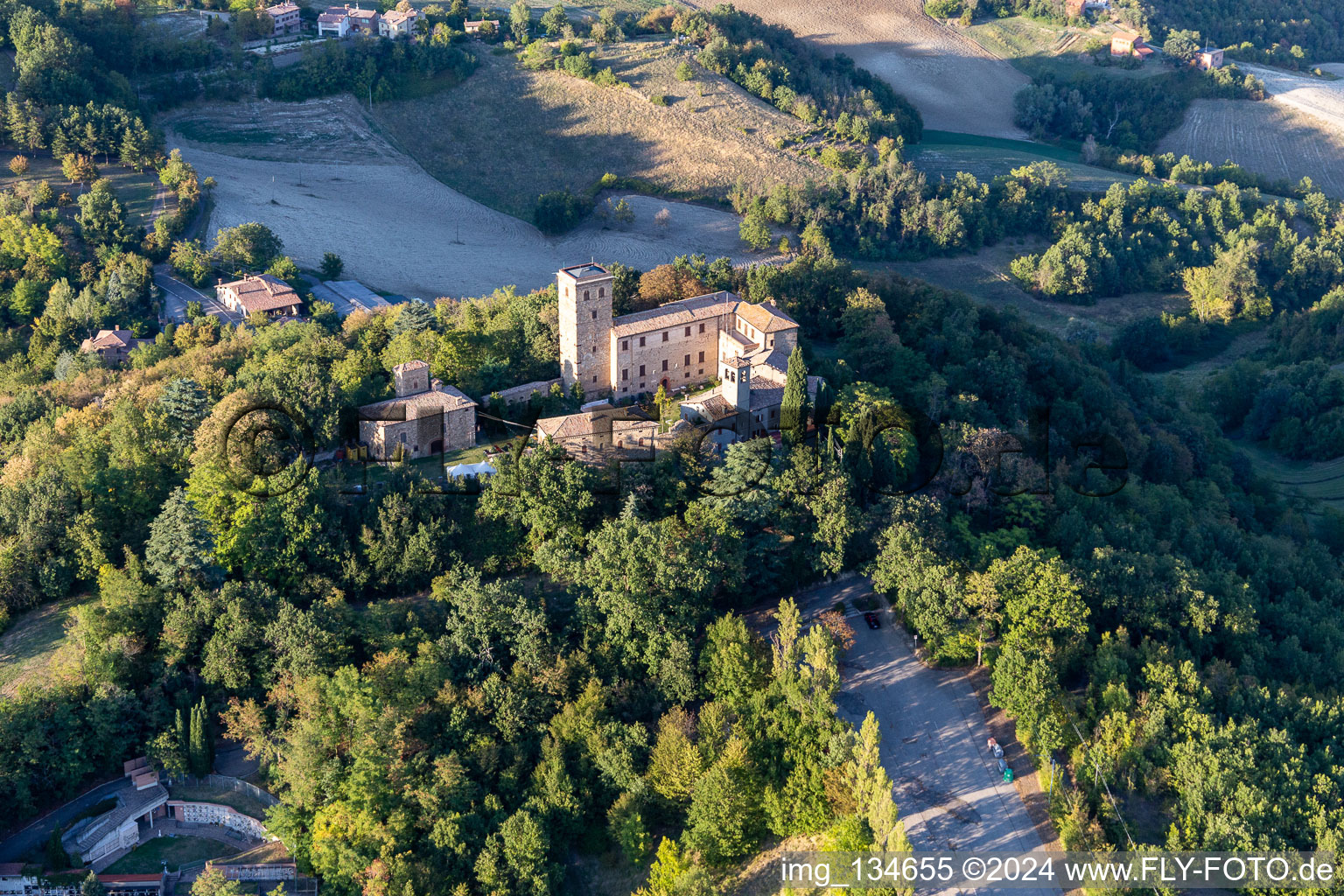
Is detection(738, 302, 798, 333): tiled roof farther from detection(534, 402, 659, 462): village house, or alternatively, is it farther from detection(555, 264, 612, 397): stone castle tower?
detection(534, 402, 659, 462): village house

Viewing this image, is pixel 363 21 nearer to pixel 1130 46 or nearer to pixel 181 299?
pixel 181 299

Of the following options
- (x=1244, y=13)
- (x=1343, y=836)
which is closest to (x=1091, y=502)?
(x=1343, y=836)

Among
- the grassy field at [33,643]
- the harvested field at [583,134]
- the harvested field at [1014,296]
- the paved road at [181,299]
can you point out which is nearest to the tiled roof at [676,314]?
the grassy field at [33,643]

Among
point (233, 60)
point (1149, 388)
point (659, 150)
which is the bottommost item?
point (1149, 388)

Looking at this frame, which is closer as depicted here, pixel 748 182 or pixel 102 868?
pixel 102 868

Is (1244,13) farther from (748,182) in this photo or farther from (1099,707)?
(1099,707)

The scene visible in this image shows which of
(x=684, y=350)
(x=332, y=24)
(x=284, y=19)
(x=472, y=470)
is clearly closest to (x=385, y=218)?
(x=332, y=24)
